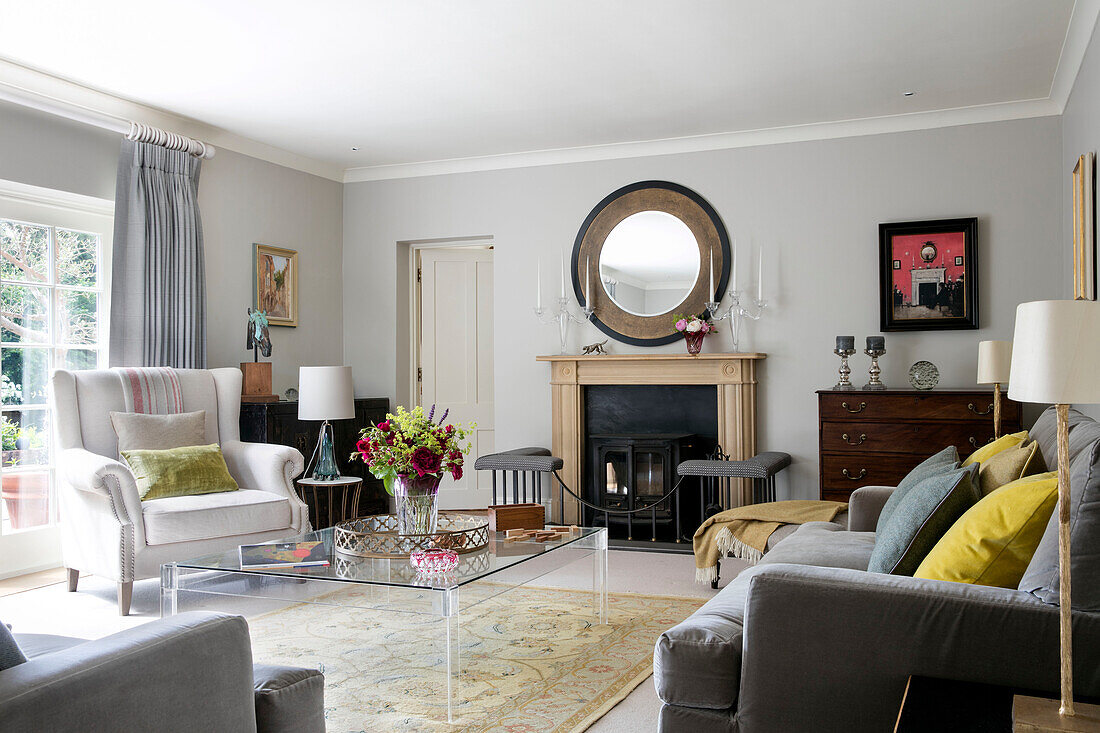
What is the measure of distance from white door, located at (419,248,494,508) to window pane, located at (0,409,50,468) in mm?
2671

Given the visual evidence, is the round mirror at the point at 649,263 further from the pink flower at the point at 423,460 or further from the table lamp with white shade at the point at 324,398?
the pink flower at the point at 423,460

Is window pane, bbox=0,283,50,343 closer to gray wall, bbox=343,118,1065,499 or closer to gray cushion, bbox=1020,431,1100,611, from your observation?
gray wall, bbox=343,118,1065,499

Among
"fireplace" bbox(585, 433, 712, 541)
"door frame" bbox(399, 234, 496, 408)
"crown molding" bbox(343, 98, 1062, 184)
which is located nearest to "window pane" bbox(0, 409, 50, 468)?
"door frame" bbox(399, 234, 496, 408)

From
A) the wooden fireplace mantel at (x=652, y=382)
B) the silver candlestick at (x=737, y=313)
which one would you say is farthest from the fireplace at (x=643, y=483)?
the silver candlestick at (x=737, y=313)

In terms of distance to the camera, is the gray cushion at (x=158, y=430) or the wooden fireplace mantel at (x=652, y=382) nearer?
the gray cushion at (x=158, y=430)

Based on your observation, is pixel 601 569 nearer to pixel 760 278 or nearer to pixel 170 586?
pixel 170 586

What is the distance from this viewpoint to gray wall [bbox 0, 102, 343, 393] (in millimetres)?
4504

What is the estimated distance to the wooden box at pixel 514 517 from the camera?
11.9 ft

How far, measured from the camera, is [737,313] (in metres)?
5.62

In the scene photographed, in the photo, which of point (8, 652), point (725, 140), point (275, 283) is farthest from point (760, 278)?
point (8, 652)

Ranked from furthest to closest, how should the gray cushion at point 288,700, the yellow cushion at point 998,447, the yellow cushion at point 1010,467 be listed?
1. the yellow cushion at point 998,447
2. the yellow cushion at point 1010,467
3. the gray cushion at point 288,700

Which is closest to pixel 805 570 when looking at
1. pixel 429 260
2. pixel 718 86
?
pixel 718 86

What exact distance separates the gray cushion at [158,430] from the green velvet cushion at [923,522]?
346 cm

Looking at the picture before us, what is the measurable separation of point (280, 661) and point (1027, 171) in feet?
15.4
